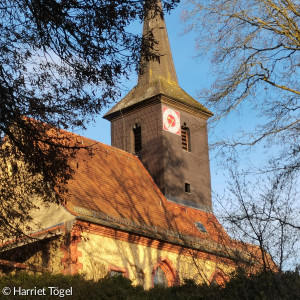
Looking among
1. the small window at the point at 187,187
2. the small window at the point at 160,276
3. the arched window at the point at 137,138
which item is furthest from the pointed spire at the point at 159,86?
the small window at the point at 160,276

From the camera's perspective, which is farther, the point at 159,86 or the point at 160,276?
the point at 159,86

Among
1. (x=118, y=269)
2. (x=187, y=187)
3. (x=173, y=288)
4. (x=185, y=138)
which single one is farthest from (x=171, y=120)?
(x=173, y=288)

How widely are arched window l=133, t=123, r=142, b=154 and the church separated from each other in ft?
0.17

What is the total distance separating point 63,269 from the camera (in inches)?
733

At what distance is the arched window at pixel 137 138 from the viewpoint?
28.9 meters

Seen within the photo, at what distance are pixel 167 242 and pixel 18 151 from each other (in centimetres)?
1354

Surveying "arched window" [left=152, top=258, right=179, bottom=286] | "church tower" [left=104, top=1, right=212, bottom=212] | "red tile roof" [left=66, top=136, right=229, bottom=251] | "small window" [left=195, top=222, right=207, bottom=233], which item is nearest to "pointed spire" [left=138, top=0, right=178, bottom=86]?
"church tower" [left=104, top=1, right=212, bottom=212]

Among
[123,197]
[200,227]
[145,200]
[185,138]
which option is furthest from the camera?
[185,138]

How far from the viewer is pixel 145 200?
25266mm

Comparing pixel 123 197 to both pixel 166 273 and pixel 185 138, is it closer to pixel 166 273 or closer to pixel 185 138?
pixel 166 273

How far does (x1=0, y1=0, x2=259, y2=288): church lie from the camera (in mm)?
19438

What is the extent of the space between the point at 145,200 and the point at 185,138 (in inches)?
218

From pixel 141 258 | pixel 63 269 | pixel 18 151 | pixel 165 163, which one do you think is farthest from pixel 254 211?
pixel 165 163

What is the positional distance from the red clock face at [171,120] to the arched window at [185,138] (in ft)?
2.10
